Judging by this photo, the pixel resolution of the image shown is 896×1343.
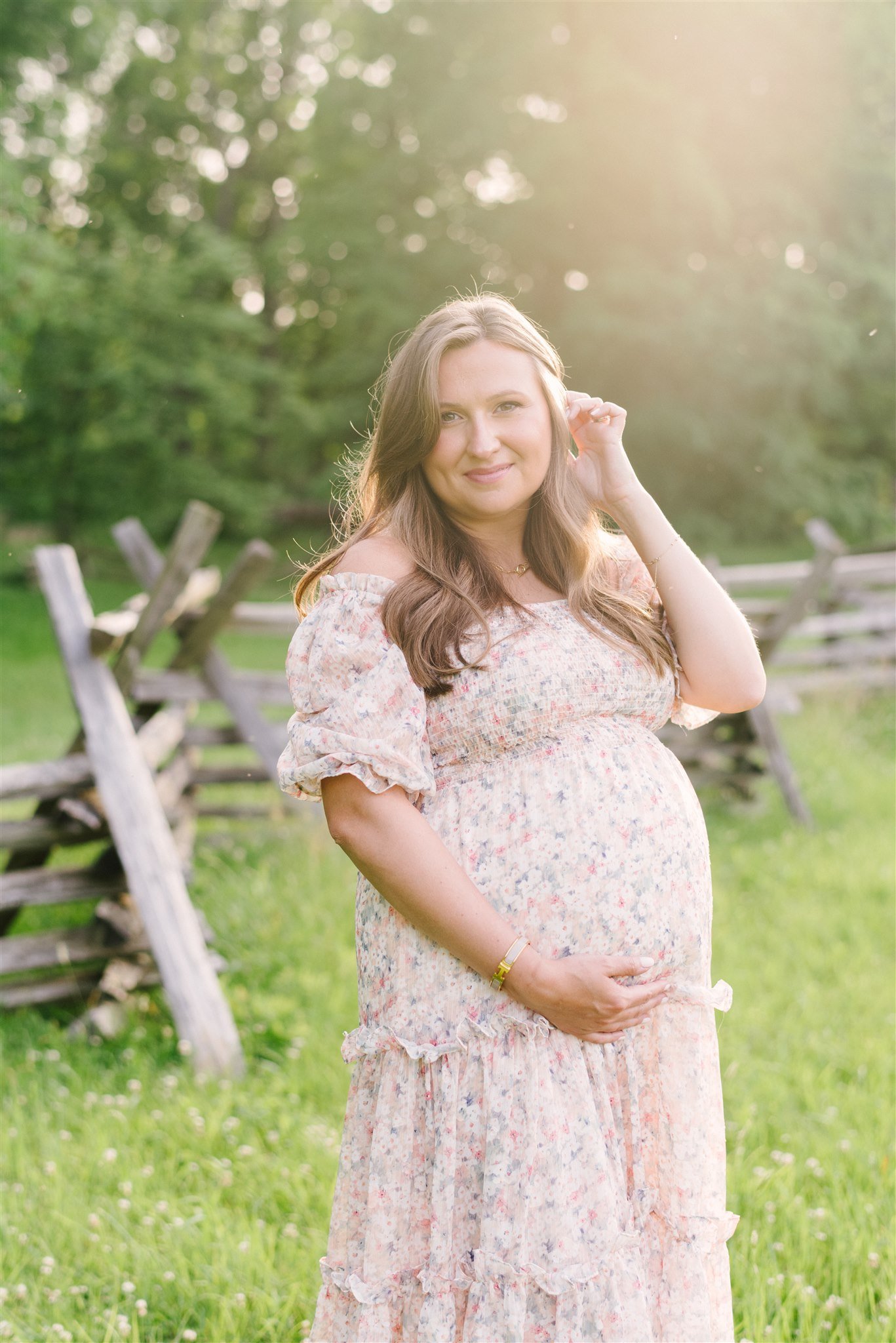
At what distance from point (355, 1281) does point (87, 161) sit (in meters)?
24.7

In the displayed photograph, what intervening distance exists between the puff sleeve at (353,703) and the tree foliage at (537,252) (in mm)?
14033

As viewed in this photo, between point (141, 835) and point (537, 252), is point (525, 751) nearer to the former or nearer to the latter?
point (141, 835)

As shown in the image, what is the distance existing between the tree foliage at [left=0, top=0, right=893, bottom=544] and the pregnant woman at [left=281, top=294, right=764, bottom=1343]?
548 inches

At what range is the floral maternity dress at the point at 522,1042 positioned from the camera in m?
1.79

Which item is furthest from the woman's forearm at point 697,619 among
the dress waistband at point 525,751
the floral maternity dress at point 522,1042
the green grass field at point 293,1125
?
the green grass field at point 293,1125

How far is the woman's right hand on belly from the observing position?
1.79m

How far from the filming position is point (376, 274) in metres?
18.8

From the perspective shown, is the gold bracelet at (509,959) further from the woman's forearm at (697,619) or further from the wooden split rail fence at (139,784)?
the wooden split rail fence at (139,784)

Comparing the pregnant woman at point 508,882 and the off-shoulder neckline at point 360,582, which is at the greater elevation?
the off-shoulder neckline at point 360,582

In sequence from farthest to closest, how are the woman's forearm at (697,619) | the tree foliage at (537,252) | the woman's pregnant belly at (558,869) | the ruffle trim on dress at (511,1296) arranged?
the tree foliage at (537,252) → the woman's forearm at (697,619) → the woman's pregnant belly at (558,869) → the ruffle trim on dress at (511,1296)

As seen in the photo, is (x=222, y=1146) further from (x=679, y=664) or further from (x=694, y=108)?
(x=694, y=108)

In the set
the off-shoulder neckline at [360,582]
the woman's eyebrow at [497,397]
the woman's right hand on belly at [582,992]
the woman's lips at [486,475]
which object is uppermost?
the woman's eyebrow at [497,397]

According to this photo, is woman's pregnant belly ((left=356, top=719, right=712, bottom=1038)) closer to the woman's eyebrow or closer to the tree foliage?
the woman's eyebrow

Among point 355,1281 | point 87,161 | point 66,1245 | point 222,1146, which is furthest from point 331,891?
point 87,161
